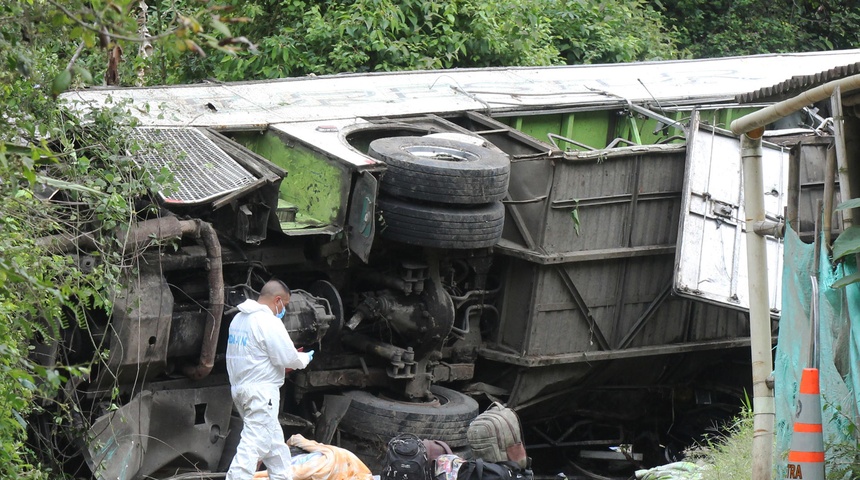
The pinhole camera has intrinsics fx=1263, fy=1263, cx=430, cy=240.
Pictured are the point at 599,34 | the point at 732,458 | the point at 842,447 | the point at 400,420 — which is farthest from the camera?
the point at 599,34

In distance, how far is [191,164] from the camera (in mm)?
7766

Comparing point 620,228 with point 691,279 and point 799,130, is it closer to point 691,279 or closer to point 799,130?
point 691,279

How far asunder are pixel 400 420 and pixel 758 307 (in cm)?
297

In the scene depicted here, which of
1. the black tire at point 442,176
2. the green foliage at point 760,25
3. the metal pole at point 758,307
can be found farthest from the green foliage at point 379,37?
the metal pole at point 758,307

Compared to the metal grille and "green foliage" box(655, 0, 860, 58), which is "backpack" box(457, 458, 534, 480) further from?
"green foliage" box(655, 0, 860, 58)

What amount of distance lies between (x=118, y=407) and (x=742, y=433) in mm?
3625

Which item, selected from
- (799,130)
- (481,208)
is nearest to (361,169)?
(481,208)

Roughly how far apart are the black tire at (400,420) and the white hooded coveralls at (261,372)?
1.12m

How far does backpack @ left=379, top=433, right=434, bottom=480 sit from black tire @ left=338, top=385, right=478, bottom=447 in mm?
1170

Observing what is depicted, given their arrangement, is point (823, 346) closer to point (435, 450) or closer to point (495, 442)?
point (495, 442)

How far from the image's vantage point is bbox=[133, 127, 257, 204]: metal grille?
289 inches

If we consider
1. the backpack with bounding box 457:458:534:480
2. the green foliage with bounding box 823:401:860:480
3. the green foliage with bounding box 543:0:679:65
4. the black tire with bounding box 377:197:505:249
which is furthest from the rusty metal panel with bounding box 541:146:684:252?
the green foliage with bounding box 543:0:679:65

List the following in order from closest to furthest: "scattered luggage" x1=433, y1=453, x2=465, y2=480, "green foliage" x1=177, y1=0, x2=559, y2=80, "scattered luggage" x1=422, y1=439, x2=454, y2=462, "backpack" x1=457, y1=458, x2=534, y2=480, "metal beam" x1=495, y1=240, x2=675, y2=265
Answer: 1. "backpack" x1=457, y1=458, x2=534, y2=480
2. "scattered luggage" x1=433, y1=453, x2=465, y2=480
3. "scattered luggage" x1=422, y1=439, x2=454, y2=462
4. "metal beam" x1=495, y1=240, x2=675, y2=265
5. "green foliage" x1=177, y1=0, x2=559, y2=80

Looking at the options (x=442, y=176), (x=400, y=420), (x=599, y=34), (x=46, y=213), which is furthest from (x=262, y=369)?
(x=599, y=34)
